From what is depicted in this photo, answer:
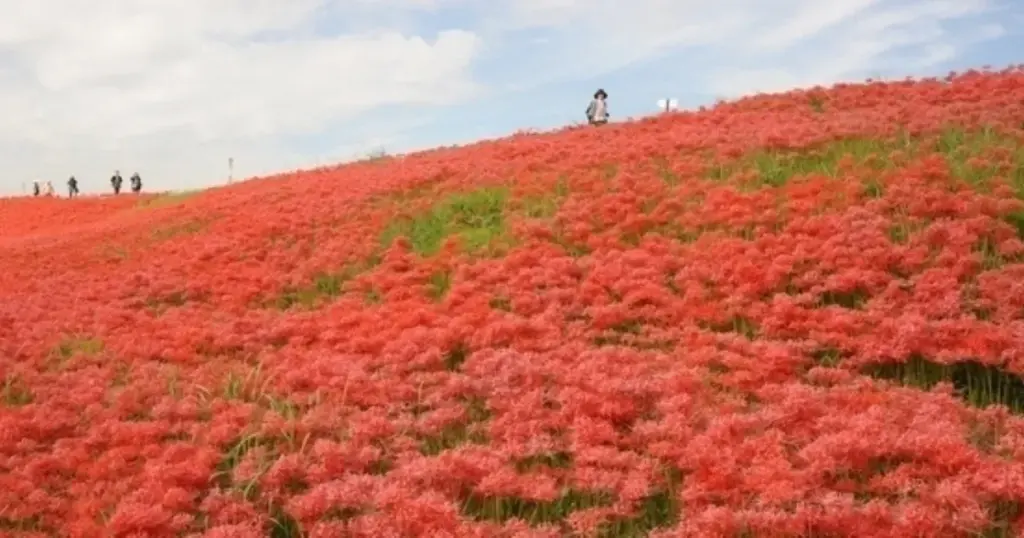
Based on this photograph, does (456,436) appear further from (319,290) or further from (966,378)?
(319,290)

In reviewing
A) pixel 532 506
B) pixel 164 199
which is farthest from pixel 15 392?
pixel 164 199

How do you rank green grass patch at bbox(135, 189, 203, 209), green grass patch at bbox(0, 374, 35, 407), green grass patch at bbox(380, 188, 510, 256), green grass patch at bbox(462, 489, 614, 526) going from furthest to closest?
green grass patch at bbox(135, 189, 203, 209), green grass patch at bbox(380, 188, 510, 256), green grass patch at bbox(0, 374, 35, 407), green grass patch at bbox(462, 489, 614, 526)

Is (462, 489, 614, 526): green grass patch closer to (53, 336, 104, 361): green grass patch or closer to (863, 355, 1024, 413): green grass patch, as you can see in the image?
(863, 355, 1024, 413): green grass patch

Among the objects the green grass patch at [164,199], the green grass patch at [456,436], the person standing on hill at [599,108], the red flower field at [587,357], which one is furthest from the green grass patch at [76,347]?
the green grass patch at [164,199]

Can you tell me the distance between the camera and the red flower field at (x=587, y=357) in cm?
569

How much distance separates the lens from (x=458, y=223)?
1512 cm

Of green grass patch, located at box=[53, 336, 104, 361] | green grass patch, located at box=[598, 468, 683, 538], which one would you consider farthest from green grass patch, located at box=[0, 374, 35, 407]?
green grass patch, located at box=[598, 468, 683, 538]

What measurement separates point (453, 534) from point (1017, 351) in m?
4.64

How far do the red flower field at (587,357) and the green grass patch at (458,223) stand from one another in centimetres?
7

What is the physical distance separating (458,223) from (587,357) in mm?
7247

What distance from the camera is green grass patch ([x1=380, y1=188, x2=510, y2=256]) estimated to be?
1386cm

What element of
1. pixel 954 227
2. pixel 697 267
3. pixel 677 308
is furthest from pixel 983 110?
pixel 677 308

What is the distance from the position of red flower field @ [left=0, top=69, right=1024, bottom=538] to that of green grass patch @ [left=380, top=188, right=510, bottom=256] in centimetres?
7

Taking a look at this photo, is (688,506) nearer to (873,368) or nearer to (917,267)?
(873,368)
